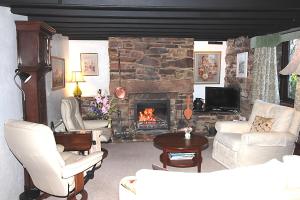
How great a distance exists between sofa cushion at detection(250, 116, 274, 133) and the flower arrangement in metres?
2.94

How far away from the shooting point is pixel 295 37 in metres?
4.83

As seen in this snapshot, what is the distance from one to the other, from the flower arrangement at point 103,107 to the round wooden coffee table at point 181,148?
1917 millimetres

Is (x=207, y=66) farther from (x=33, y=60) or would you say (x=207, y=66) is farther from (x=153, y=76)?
(x=33, y=60)

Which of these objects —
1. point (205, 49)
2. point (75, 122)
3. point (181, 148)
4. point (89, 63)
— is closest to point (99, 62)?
point (89, 63)

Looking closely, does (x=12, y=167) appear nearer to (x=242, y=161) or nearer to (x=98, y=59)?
(x=242, y=161)

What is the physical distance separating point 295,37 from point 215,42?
241 cm

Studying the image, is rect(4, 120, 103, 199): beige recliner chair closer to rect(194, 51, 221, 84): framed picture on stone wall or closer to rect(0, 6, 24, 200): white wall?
rect(0, 6, 24, 200): white wall

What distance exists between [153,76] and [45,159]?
12.9ft

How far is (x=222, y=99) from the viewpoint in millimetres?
6695

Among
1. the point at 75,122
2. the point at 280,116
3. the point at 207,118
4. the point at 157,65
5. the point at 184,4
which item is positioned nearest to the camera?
the point at 184,4

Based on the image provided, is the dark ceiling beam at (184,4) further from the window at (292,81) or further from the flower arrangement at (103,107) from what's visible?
the flower arrangement at (103,107)

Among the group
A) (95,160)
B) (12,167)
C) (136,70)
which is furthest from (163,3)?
(136,70)

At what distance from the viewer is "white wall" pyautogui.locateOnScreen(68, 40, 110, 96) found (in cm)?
669

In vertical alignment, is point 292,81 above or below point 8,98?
above
